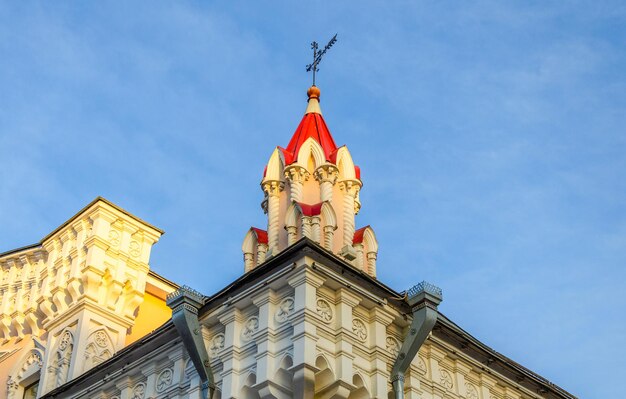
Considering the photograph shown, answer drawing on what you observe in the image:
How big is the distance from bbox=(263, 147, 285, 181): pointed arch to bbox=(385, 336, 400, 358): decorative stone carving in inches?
202

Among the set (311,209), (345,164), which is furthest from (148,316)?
(311,209)

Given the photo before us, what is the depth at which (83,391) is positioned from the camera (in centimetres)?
2042

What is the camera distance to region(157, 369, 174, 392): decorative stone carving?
18656mm

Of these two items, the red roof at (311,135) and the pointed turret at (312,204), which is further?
the red roof at (311,135)

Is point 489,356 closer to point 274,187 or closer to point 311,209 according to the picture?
point 311,209

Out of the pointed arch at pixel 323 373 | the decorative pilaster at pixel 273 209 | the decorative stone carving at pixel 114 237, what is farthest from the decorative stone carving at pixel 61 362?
the pointed arch at pixel 323 373

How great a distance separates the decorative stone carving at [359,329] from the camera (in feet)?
56.5

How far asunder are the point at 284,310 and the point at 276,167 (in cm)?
548

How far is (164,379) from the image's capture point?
1883 cm

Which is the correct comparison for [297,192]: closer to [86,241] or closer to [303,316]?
[303,316]

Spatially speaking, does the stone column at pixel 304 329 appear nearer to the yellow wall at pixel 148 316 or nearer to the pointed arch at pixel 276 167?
the pointed arch at pixel 276 167

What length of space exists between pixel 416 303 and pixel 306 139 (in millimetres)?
5644

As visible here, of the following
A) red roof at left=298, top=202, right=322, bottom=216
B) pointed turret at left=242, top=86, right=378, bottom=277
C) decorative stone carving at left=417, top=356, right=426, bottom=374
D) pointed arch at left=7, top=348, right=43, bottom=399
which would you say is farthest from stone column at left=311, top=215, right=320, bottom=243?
pointed arch at left=7, top=348, right=43, bottom=399

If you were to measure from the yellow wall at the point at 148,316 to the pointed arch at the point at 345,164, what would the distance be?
7.00 metres
